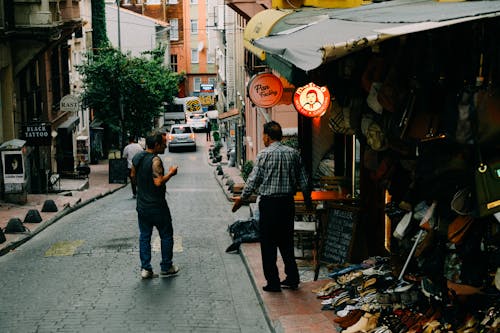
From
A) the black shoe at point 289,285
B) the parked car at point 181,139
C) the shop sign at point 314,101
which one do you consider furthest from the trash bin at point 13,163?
the parked car at point 181,139

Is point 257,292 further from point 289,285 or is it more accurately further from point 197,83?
point 197,83

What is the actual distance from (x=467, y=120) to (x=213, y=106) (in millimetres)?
74288

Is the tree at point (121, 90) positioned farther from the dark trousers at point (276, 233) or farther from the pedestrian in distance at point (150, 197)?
the dark trousers at point (276, 233)

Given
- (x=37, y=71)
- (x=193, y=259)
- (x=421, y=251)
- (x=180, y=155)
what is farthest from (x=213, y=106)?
(x=421, y=251)

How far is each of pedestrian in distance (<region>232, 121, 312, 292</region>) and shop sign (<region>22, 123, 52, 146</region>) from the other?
1635 centimetres

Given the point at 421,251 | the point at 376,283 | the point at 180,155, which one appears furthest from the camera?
the point at 180,155

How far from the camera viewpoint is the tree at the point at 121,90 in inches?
1603

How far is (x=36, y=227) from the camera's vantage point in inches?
640

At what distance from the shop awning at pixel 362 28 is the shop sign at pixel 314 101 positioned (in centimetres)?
335

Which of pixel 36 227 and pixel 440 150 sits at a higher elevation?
pixel 440 150

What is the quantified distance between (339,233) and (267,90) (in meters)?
5.04

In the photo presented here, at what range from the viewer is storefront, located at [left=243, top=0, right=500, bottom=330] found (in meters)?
5.77

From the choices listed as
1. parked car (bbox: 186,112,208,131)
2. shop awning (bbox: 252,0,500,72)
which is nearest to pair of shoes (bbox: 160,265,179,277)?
shop awning (bbox: 252,0,500,72)

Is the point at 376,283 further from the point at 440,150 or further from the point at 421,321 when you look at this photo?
the point at 440,150
